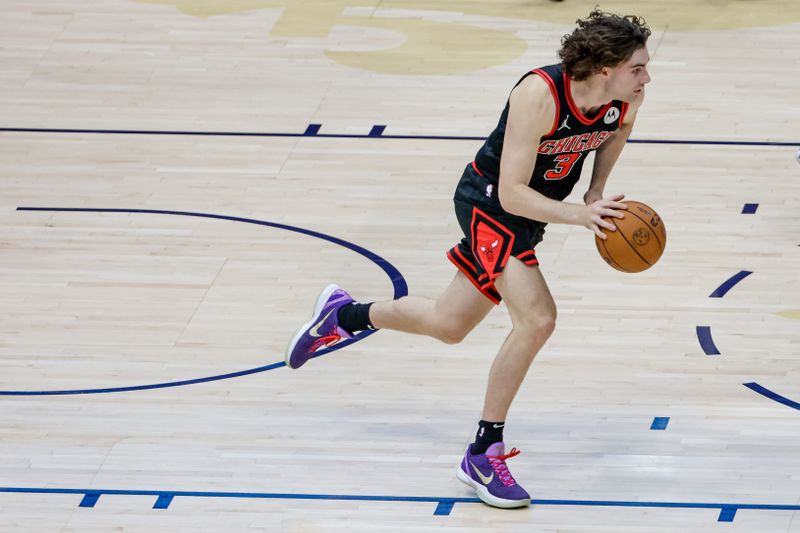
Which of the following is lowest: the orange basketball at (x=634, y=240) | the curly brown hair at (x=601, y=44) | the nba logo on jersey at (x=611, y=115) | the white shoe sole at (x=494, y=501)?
the white shoe sole at (x=494, y=501)

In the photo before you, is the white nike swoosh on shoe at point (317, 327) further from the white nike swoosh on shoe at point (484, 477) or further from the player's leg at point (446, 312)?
the white nike swoosh on shoe at point (484, 477)

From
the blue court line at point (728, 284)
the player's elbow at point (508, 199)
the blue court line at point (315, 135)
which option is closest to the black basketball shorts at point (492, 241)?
the player's elbow at point (508, 199)

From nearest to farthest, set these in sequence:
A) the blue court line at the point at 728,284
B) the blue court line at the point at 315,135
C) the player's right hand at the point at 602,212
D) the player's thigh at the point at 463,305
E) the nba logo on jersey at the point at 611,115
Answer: the player's right hand at the point at 602,212, the nba logo on jersey at the point at 611,115, the player's thigh at the point at 463,305, the blue court line at the point at 728,284, the blue court line at the point at 315,135

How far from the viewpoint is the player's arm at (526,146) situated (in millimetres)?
5031

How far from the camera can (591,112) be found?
520cm

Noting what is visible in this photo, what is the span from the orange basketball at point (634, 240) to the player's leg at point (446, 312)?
0.62m

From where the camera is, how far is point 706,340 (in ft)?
21.9

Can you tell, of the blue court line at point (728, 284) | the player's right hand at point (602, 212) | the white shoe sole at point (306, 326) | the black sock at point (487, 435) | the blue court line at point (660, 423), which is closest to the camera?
the player's right hand at point (602, 212)

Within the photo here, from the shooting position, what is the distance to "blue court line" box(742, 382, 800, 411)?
19.9 feet

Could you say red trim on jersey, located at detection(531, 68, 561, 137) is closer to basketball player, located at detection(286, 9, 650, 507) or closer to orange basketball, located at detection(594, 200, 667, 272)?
basketball player, located at detection(286, 9, 650, 507)

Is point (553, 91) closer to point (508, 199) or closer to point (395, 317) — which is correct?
point (508, 199)

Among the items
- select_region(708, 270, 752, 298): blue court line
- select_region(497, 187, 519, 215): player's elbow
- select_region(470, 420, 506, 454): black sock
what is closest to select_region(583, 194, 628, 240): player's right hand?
select_region(497, 187, 519, 215): player's elbow

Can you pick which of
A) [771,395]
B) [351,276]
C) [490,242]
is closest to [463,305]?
[490,242]

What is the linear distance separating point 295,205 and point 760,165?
279 centimetres
